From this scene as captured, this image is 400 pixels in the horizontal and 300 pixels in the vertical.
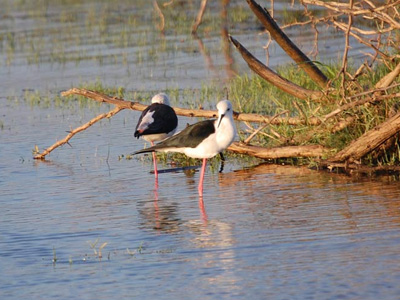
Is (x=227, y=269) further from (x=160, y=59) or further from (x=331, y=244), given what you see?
(x=160, y=59)

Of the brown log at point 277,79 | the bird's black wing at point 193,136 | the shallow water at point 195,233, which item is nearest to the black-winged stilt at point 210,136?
the bird's black wing at point 193,136

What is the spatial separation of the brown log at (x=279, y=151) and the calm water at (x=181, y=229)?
0.14 metres

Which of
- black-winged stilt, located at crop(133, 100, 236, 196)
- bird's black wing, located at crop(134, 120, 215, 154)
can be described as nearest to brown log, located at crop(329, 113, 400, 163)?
black-winged stilt, located at crop(133, 100, 236, 196)

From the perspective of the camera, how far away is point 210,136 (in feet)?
29.0

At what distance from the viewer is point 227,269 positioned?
6.19m

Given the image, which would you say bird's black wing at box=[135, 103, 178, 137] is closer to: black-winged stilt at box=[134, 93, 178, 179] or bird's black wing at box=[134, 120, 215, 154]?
black-winged stilt at box=[134, 93, 178, 179]

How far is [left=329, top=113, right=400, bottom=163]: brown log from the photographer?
878cm

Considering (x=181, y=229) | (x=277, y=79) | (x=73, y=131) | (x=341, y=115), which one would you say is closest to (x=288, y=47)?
(x=277, y=79)

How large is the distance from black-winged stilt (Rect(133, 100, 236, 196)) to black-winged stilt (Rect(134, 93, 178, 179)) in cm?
105

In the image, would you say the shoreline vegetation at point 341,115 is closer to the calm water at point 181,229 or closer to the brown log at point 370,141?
the brown log at point 370,141

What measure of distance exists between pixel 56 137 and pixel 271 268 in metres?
6.61

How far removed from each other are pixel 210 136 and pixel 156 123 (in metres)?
1.42

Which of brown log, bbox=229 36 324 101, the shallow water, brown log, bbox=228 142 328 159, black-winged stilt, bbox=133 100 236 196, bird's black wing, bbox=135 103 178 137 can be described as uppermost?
brown log, bbox=229 36 324 101

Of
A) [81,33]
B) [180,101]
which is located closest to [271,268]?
[180,101]
